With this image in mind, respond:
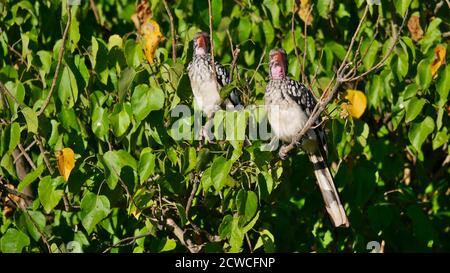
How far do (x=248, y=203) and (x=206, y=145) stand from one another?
0.49m

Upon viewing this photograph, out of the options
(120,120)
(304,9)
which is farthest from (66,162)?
(304,9)

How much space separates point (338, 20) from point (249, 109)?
4.33 feet

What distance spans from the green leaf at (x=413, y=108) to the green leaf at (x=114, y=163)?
1.16 m

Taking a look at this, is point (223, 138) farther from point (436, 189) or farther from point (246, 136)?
point (436, 189)

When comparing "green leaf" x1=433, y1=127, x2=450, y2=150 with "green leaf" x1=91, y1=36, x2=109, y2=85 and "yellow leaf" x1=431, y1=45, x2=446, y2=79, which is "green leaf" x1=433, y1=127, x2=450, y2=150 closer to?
"yellow leaf" x1=431, y1=45, x2=446, y2=79

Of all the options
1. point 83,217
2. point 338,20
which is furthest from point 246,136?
point 338,20

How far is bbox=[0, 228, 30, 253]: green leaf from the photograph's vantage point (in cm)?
398

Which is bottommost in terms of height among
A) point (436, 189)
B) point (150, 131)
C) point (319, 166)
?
point (436, 189)

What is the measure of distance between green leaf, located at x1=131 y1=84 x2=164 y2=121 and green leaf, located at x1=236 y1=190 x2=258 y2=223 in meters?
0.45

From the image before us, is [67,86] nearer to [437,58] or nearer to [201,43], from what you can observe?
[201,43]

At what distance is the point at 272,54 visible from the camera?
404 cm

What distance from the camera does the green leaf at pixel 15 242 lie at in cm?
398

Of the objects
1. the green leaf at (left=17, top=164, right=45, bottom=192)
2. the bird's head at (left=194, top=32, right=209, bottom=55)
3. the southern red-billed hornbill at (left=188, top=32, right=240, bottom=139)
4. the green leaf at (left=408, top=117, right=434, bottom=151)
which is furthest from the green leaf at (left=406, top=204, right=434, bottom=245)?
the green leaf at (left=17, top=164, right=45, bottom=192)

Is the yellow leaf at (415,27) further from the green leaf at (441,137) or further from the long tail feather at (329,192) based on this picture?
the long tail feather at (329,192)
